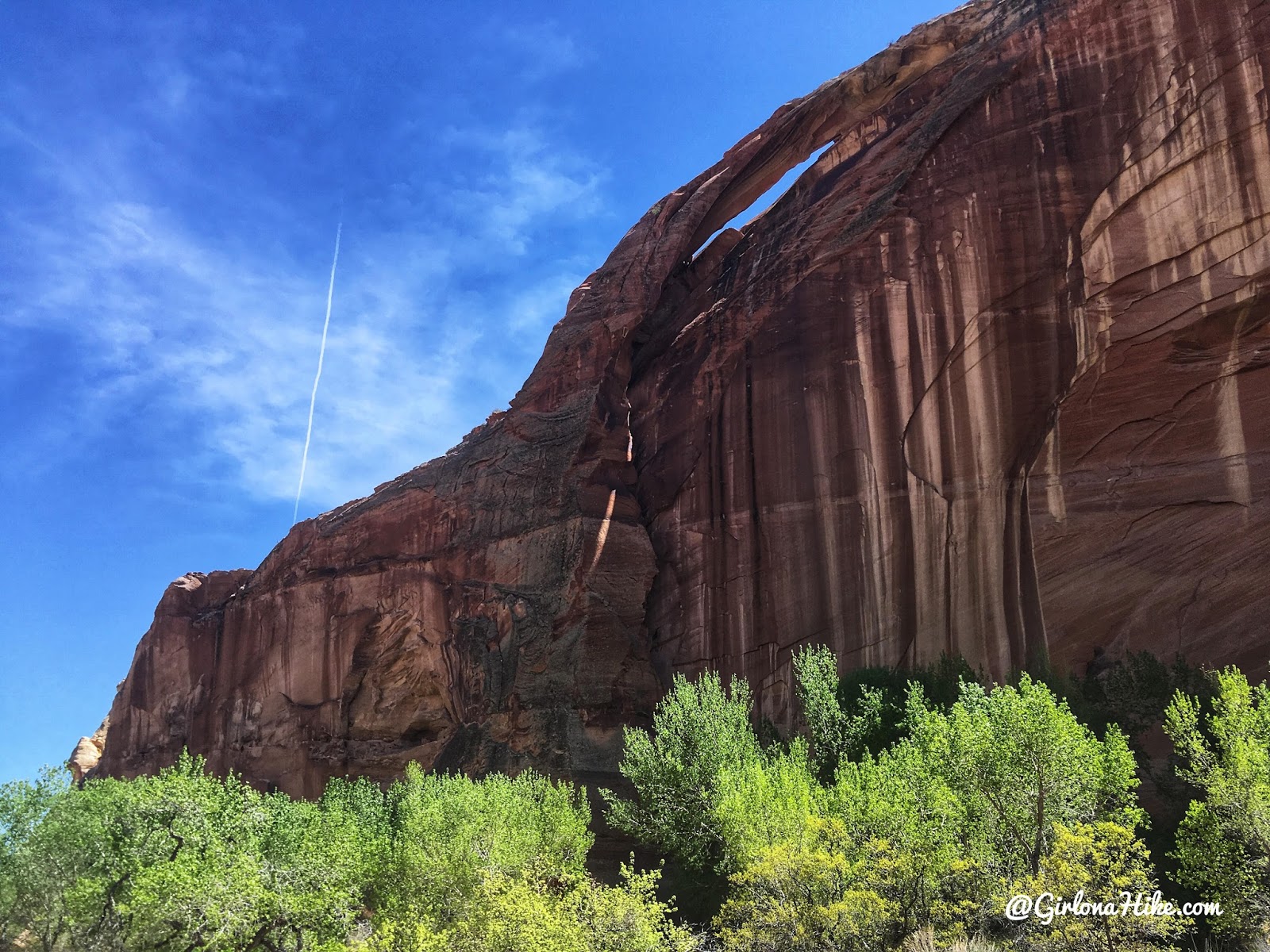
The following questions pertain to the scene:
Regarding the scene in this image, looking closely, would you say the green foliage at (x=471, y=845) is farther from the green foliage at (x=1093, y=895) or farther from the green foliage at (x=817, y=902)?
the green foliage at (x=1093, y=895)

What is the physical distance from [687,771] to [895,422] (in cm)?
1569

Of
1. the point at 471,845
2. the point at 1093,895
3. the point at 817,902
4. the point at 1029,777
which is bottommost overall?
the point at 817,902

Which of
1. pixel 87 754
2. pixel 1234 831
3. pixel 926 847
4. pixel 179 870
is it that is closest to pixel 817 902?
pixel 926 847

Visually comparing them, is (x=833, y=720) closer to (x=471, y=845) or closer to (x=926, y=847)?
(x=471, y=845)

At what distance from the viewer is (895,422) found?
126ft

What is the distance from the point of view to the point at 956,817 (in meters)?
20.5

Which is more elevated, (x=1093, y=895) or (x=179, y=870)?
(x=179, y=870)

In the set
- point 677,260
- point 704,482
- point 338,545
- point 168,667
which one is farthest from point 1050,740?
point 168,667

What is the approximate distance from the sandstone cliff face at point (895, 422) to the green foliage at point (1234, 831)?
12917mm

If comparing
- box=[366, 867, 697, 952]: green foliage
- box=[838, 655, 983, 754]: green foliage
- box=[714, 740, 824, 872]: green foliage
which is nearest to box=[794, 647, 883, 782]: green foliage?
box=[838, 655, 983, 754]: green foliage

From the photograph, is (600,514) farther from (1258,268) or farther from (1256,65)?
(1256,65)

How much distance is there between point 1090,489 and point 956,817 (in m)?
18.5

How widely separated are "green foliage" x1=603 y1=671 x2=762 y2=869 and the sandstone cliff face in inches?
267

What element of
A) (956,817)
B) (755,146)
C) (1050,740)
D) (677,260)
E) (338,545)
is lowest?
(956,817)
